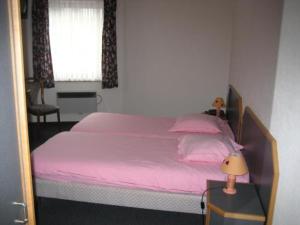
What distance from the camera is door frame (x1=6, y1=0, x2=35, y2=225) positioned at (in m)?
1.15

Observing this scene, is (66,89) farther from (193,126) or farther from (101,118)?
(193,126)

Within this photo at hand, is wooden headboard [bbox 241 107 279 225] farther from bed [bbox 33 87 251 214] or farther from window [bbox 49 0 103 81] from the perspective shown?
window [bbox 49 0 103 81]

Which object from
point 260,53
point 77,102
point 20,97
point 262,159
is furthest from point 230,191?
point 77,102

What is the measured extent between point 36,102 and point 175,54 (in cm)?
249

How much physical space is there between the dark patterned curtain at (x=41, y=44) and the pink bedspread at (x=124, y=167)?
248cm

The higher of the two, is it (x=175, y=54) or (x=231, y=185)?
(x=175, y=54)

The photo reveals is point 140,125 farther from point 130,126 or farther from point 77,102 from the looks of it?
point 77,102

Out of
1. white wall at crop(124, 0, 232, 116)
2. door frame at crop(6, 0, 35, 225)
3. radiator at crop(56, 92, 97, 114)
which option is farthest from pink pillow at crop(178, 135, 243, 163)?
radiator at crop(56, 92, 97, 114)

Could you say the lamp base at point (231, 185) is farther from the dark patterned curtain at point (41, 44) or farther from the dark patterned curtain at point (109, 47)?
the dark patterned curtain at point (41, 44)

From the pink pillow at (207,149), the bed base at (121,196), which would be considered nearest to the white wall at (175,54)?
the pink pillow at (207,149)

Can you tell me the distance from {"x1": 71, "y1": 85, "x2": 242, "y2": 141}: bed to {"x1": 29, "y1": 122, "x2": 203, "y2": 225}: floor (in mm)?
866

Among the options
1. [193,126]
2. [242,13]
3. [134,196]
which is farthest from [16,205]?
[242,13]

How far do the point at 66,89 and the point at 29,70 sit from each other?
0.70 meters

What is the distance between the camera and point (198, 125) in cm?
348
